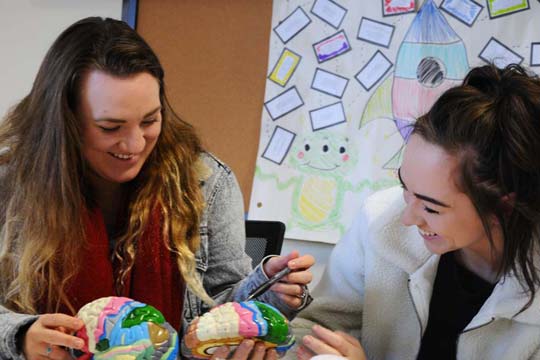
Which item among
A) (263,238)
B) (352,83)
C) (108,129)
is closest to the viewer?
(108,129)

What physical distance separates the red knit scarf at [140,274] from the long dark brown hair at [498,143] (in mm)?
531

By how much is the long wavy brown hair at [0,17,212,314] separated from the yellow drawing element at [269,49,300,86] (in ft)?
2.98

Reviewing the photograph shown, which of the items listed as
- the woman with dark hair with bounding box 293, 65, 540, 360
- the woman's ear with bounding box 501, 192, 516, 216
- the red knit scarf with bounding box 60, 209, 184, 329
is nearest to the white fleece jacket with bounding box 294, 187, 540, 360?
the woman with dark hair with bounding box 293, 65, 540, 360

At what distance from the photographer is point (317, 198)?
1.99 m

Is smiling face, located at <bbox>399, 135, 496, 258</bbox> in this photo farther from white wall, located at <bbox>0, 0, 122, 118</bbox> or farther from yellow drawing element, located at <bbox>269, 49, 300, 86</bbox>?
white wall, located at <bbox>0, 0, 122, 118</bbox>

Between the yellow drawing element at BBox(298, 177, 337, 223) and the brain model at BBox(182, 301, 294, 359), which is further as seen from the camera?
the yellow drawing element at BBox(298, 177, 337, 223)

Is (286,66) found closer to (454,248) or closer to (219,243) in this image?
(219,243)

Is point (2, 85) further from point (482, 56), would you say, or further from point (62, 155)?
point (482, 56)

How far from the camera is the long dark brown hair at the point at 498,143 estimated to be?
970 mm

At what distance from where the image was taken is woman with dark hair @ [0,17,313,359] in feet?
3.52

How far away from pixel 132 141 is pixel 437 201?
52 centimetres

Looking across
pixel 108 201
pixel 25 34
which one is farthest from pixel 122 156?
pixel 25 34

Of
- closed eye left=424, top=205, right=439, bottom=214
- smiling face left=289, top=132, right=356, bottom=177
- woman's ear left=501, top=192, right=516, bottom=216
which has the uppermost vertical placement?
woman's ear left=501, top=192, right=516, bottom=216

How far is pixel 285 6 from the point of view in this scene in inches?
80.4
